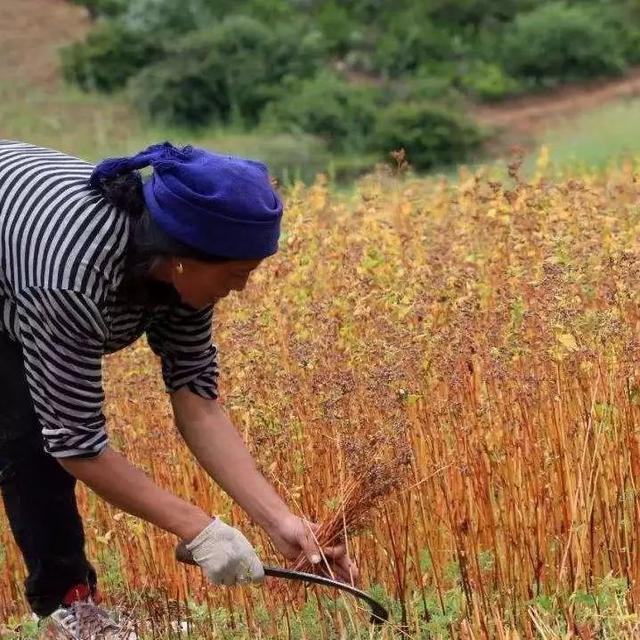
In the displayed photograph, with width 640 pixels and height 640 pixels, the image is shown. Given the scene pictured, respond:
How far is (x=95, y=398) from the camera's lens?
2.50m

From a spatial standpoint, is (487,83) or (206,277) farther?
(487,83)

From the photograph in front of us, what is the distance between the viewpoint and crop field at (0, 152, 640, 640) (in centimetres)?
288

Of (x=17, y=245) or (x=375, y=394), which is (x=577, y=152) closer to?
(x=375, y=394)

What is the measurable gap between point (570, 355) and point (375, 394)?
467 millimetres

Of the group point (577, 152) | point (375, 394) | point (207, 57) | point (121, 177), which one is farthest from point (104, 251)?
point (207, 57)

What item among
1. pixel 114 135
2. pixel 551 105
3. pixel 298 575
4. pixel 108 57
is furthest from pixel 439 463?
pixel 108 57

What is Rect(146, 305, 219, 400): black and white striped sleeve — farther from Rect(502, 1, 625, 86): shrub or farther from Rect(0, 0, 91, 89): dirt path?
Rect(0, 0, 91, 89): dirt path

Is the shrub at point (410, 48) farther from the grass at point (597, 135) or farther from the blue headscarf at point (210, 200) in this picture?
the blue headscarf at point (210, 200)

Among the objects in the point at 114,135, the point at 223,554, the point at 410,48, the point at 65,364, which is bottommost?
the point at 410,48

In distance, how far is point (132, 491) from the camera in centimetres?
250

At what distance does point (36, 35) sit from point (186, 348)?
19679 millimetres

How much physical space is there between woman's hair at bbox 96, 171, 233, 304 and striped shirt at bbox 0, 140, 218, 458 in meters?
0.02

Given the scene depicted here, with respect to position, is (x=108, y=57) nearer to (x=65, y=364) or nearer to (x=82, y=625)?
(x=82, y=625)

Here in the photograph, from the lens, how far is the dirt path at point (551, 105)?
1598 centimetres
